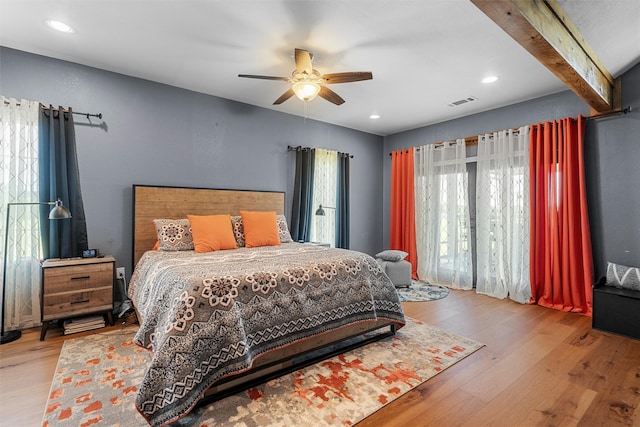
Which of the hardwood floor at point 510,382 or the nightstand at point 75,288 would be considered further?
the nightstand at point 75,288

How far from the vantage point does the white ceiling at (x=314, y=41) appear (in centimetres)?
219

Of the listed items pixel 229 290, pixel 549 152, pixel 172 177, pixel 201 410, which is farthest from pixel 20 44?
pixel 549 152

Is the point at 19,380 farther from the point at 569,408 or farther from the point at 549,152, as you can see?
the point at 549,152

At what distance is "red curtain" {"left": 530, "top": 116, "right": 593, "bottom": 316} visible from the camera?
3426 mm

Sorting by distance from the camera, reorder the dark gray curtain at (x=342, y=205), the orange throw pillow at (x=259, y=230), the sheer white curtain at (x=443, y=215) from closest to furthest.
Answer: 1. the orange throw pillow at (x=259, y=230)
2. the sheer white curtain at (x=443, y=215)
3. the dark gray curtain at (x=342, y=205)

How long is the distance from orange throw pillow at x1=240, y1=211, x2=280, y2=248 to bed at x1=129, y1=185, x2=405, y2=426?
529 mm

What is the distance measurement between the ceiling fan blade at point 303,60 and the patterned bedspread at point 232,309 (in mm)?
1657

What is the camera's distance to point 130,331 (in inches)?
112

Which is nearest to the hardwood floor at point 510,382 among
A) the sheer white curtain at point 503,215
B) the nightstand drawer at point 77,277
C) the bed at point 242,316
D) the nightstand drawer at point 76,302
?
the nightstand drawer at point 76,302

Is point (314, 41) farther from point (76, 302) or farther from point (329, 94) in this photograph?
point (76, 302)

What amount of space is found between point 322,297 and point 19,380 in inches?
83.5

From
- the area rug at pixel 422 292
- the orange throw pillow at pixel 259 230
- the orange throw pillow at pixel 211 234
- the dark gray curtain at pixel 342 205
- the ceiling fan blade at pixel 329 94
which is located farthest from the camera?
the dark gray curtain at pixel 342 205

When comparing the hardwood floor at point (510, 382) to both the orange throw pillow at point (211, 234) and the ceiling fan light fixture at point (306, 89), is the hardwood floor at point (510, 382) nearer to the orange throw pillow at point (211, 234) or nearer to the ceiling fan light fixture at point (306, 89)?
the orange throw pillow at point (211, 234)

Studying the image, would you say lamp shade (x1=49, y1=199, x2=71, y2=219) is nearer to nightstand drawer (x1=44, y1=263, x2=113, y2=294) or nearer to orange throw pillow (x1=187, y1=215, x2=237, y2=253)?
nightstand drawer (x1=44, y1=263, x2=113, y2=294)
